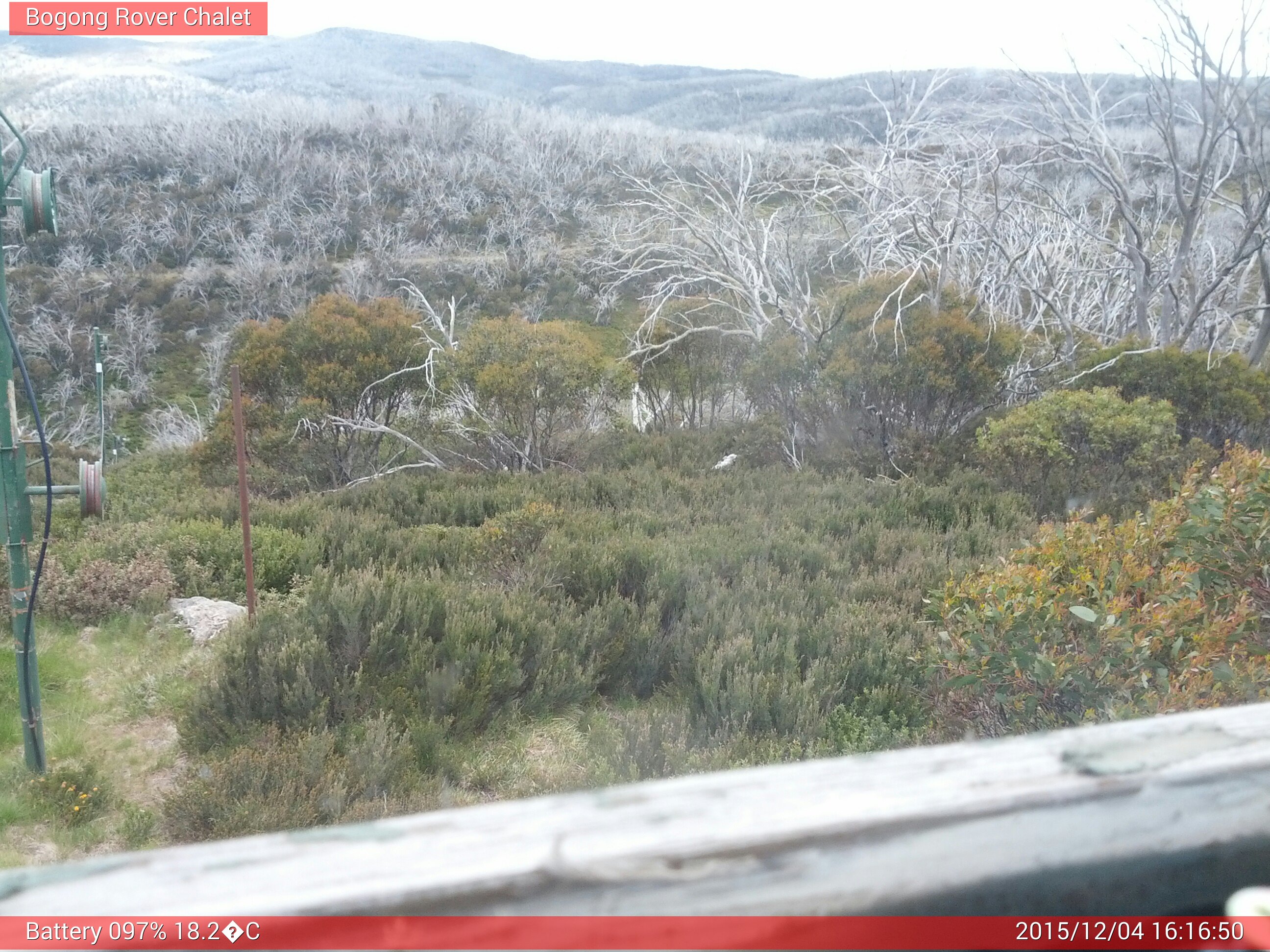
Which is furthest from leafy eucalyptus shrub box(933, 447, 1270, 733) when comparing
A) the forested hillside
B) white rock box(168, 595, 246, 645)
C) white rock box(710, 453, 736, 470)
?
white rock box(710, 453, 736, 470)

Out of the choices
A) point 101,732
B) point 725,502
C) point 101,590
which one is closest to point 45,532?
point 101,732

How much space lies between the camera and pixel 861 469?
8.42 meters

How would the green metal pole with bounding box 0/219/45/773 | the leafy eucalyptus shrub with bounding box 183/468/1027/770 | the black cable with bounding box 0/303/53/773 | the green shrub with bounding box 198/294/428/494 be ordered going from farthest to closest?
the green shrub with bounding box 198/294/428/494, the leafy eucalyptus shrub with bounding box 183/468/1027/770, the green metal pole with bounding box 0/219/45/773, the black cable with bounding box 0/303/53/773

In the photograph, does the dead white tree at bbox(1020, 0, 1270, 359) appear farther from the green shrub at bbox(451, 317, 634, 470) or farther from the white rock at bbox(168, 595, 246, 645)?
the white rock at bbox(168, 595, 246, 645)

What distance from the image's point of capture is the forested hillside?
3285 millimetres

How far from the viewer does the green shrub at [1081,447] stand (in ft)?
24.0

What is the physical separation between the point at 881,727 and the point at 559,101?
35.6 metres

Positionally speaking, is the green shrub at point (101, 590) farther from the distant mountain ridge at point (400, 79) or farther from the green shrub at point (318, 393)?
the distant mountain ridge at point (400, 79)

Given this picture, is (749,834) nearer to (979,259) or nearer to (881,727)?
(881,727)

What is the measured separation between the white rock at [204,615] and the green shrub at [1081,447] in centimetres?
604

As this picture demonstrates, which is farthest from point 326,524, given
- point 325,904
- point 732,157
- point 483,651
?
point 732,157

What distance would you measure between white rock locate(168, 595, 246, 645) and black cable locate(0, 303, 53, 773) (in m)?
1.34

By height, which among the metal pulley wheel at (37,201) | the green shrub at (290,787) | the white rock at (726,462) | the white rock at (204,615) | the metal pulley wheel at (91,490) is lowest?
the white rock at (204,615)

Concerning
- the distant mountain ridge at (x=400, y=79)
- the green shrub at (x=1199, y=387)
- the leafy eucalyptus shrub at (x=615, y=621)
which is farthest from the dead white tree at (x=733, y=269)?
the distant mountain ridge at (x=400, y=79)
